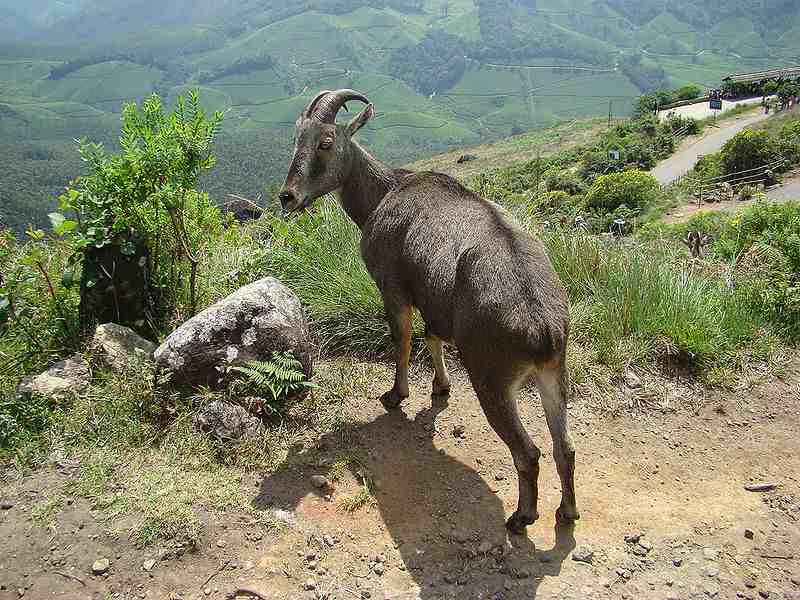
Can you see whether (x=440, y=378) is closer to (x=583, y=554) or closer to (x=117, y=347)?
(x=583, y=554)

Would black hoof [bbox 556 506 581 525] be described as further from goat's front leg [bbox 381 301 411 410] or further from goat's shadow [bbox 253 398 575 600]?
goat's front leg [bbox 381 301 411 410]

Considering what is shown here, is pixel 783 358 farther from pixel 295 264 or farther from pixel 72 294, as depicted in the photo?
pixel 72 294

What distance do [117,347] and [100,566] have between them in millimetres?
2054

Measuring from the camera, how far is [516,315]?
3.83m

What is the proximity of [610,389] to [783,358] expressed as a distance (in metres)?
2.20

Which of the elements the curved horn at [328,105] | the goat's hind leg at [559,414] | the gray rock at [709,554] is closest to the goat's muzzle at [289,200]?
the curved horn at [328,105]

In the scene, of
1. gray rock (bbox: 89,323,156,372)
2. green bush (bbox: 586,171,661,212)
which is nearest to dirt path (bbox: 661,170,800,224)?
green bush (bbox: 586,171,661,212)

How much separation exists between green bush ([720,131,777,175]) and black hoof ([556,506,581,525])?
3664 cm

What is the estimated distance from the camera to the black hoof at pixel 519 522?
14.1 ft

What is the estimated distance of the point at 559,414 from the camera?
4.10m

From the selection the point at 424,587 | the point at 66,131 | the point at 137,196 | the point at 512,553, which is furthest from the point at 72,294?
the point at 66,131

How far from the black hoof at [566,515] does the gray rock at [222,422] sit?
8.47 ft

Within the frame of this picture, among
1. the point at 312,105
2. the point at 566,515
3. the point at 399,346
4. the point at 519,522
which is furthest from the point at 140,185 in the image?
the point at 566,515

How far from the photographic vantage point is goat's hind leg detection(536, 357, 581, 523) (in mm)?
4012
